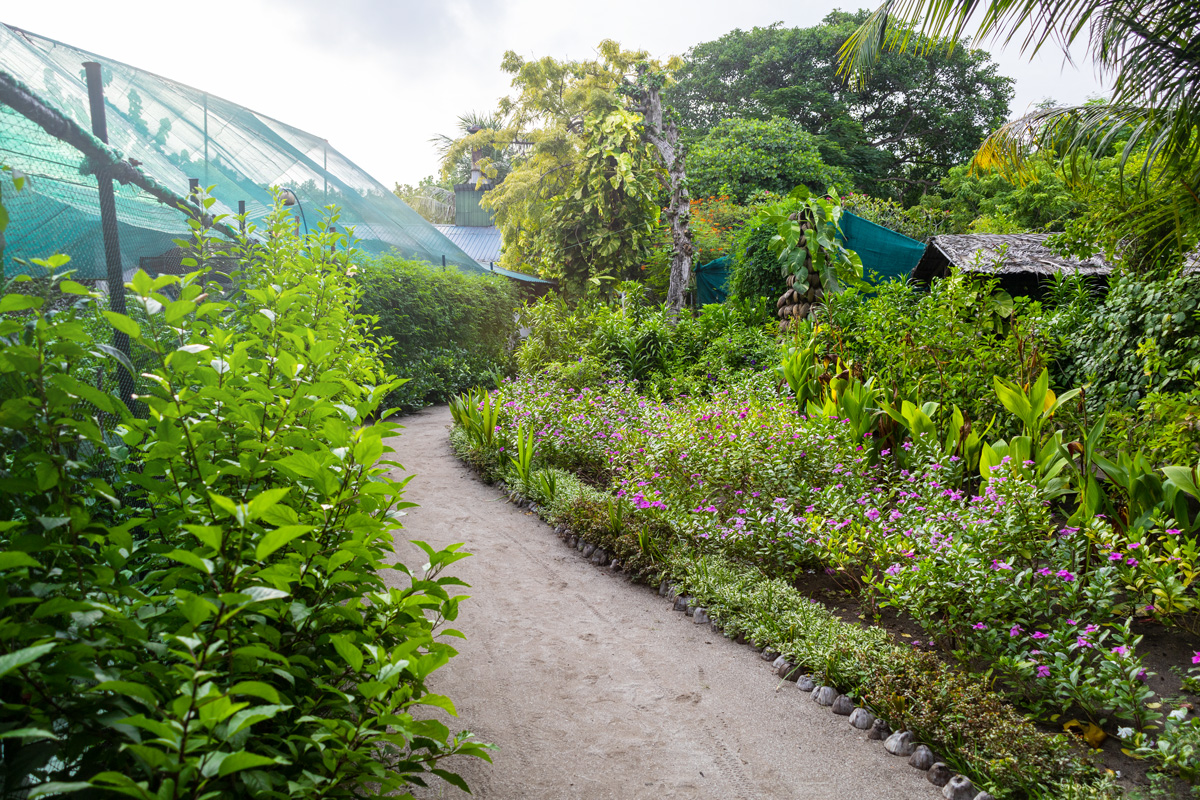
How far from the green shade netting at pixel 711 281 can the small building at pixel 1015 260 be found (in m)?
4.25

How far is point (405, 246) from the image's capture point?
1032 cm

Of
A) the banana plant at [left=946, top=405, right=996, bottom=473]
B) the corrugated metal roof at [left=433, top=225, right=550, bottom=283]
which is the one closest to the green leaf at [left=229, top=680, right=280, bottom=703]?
the banana plant at [left=946, top=405, right=996, bottom=473]

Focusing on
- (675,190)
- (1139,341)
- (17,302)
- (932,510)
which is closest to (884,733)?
(932,510)

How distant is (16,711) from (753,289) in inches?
379

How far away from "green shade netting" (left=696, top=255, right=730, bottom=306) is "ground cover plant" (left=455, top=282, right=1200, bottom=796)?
6.24 m

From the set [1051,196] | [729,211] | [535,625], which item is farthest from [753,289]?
[1051,196]

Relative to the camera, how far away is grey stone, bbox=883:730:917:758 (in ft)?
8.05

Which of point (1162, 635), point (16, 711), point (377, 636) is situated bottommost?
point (1162, 635)

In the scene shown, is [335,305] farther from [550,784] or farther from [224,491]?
[550,784]

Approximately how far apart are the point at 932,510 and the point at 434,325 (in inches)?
327

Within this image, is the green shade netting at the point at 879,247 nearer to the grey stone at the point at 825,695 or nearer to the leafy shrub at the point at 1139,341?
the leafy shrub at the point at 1139,341

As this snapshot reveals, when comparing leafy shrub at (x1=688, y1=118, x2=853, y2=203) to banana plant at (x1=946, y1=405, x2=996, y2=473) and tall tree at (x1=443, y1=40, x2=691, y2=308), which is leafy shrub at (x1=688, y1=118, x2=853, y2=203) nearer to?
tall tree at (x1=443, y1=40, x2=691, y2=308)

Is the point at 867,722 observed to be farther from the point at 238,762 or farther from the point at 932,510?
the point at 238,762

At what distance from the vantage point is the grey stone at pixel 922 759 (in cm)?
238
